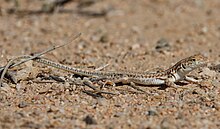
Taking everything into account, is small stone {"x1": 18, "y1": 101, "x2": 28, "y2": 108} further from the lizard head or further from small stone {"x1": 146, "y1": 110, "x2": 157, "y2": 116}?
the lizard head

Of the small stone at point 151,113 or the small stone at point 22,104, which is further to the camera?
the small stone at point 22,104

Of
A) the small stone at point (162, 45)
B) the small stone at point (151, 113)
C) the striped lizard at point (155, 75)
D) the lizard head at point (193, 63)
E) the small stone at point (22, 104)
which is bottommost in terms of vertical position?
the small stone at point (151, 113)

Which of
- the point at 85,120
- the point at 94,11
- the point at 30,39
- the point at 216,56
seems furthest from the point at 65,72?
the point at 94,11

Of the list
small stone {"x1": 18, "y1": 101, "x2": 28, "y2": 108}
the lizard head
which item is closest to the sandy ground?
small stone {"x1": 18, "y1": 101, "x2": 28, "y2": 108}

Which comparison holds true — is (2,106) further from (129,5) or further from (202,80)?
(129,5)

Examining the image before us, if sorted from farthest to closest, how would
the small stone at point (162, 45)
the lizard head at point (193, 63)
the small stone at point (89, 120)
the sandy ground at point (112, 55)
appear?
the small stone at point (162, 45)
the lizard head at point (193, 63)
the sandy ground at point (112, 55)
the small stone at point (89, 120)

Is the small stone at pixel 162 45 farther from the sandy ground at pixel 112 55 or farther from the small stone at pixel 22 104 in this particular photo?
the small stone at pixel 22 104

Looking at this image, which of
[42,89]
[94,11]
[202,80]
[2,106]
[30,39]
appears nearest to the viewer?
[2,106]

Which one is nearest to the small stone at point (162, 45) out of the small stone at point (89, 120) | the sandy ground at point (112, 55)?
the sandy ground at point (112, 55)
